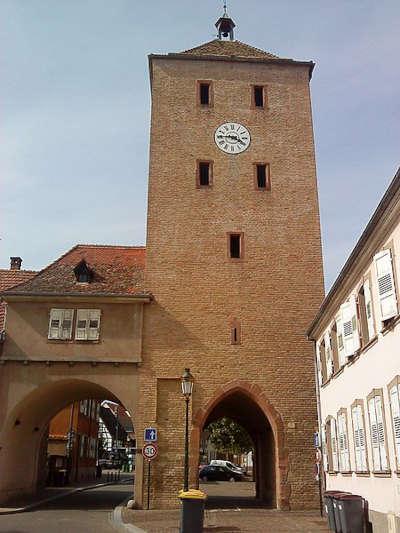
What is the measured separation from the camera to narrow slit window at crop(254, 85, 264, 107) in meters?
29.1

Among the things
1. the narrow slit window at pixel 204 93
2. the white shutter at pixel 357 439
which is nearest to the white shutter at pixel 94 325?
the narrow slit window at pixel 204 93

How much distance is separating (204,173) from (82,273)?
6.93 metres

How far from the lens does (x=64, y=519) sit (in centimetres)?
1967

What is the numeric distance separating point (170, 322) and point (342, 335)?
29.3 ft

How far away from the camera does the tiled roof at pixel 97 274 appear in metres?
25.2

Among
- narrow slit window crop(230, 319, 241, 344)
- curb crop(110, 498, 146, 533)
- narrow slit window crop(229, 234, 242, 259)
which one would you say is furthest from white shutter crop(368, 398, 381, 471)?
narrow slit window crop(229, 234, 242, 259)

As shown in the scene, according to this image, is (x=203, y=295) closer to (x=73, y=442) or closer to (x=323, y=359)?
(x=323, y=359)

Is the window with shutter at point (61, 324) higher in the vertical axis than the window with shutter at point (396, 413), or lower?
higher

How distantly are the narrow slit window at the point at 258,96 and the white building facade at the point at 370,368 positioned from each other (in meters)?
12.6

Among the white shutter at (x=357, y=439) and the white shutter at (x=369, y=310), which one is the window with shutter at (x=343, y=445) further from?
the white shutter at (x=369, y=310)

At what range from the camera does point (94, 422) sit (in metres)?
55.9

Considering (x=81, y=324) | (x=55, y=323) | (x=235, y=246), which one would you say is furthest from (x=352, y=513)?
(x=55, y=323)

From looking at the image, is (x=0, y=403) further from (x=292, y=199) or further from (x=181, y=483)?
(x=292, y=199)

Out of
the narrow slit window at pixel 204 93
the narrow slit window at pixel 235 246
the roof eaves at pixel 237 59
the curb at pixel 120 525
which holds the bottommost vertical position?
the curb at pixel 120 525
